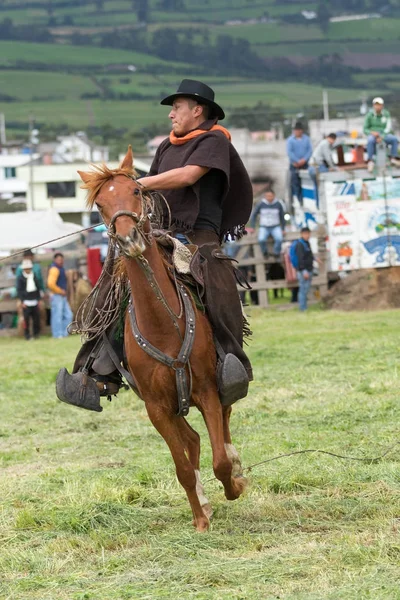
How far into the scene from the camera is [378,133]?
2425 cm

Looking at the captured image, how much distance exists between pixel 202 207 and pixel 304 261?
15.5 m

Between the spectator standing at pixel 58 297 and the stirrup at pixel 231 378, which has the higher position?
the spectator standing at pixel 58 297

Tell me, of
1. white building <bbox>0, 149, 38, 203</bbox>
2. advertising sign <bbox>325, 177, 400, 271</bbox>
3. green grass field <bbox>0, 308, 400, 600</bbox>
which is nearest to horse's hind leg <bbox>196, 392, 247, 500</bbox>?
green grass field <bbox>0, 308, 400, 600</bbox>

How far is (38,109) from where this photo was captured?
169m

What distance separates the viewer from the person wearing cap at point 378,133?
2402cm

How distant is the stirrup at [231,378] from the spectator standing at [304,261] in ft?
52.5

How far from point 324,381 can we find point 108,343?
6.11 m

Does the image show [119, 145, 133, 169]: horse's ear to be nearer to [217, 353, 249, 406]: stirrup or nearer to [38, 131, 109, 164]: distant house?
[217, 353, 249, 406]: stirrup

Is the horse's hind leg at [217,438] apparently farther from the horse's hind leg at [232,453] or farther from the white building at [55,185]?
the white building at [55,185]

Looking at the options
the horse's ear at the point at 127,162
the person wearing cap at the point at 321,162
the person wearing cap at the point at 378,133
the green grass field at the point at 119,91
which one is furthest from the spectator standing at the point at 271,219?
the green grass field at the point at 119,91

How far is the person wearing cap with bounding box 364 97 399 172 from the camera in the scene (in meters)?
24.0

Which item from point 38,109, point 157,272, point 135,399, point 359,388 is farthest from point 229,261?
point 38,109

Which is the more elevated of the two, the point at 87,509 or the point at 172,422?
the point at 172,422

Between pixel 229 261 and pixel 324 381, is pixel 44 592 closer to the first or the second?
pixel 229 261
